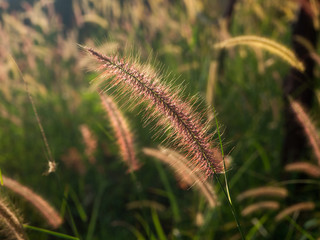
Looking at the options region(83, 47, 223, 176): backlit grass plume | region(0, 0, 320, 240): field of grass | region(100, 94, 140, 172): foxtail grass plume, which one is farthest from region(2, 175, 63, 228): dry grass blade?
region(83, 47, 223, 176): backlit grass plume

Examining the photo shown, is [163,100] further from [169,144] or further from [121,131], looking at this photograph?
[121,131]

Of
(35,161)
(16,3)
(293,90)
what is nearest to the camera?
(293,90)

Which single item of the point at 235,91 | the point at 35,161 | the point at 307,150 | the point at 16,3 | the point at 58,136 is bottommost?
the point at 307,150

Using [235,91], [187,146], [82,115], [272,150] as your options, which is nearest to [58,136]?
[82,115]

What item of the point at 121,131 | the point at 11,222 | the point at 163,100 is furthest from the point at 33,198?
the point at 163,100

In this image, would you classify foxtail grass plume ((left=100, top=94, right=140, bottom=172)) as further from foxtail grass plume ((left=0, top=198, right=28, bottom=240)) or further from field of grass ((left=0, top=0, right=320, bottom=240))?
foxtail grass plume ((left=0, top=198, right=28, bottom=240))

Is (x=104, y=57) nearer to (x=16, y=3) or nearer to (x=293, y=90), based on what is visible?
(x=293, y=90)

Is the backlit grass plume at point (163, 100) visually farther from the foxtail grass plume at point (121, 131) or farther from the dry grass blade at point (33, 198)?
the dry grass blade at point (33, 198)

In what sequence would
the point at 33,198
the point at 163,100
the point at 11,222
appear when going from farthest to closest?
the point at 33,198, the point at 11,222, the point at 163,100
